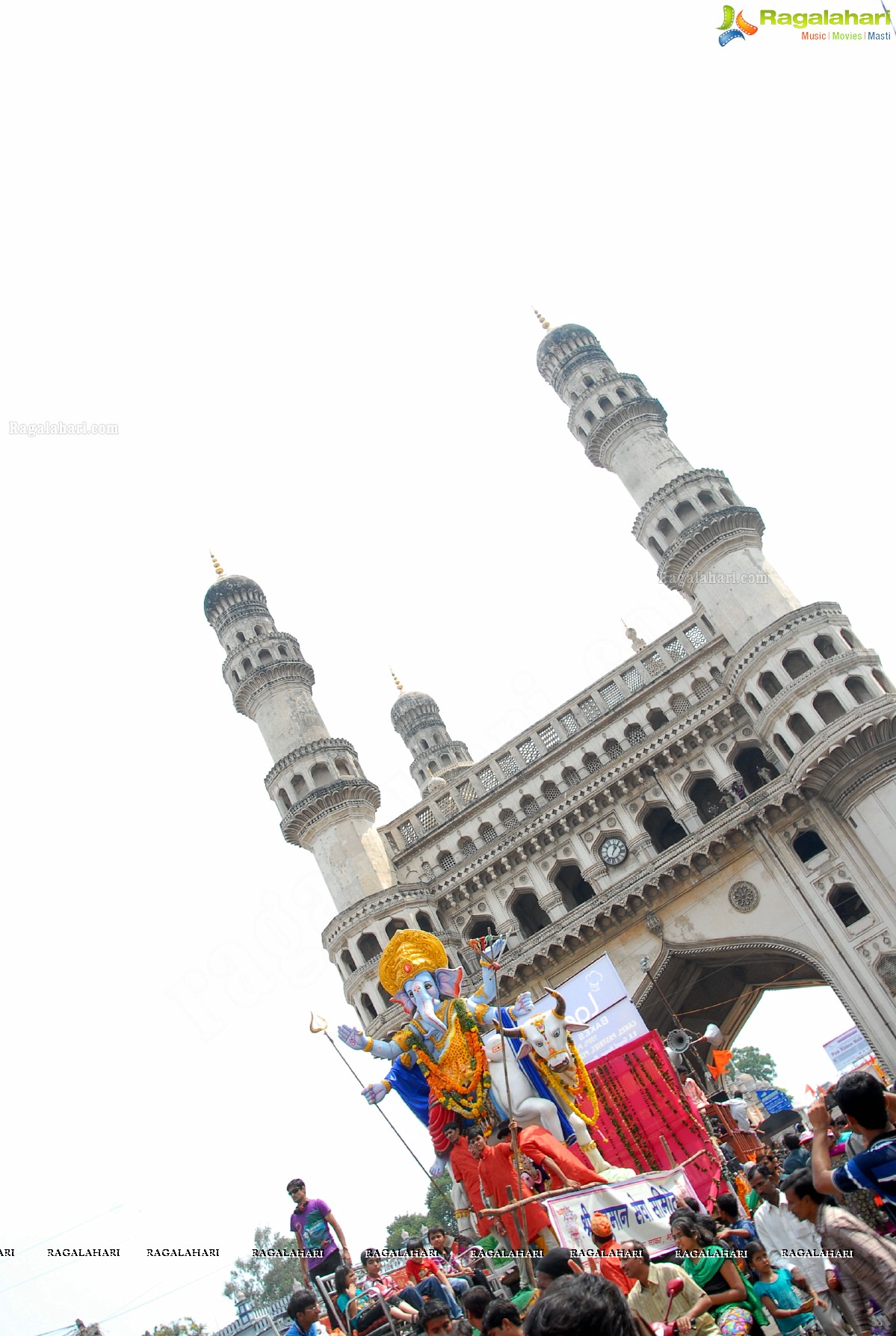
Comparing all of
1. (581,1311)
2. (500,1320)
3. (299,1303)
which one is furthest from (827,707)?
(581,1311)

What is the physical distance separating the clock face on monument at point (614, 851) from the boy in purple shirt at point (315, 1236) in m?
21.1

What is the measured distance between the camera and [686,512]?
3416 centimetres

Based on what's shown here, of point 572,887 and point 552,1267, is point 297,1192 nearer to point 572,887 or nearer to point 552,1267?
point 552,1267

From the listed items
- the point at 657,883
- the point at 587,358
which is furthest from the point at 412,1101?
the point at 587,358

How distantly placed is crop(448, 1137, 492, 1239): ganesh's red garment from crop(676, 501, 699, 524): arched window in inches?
1025

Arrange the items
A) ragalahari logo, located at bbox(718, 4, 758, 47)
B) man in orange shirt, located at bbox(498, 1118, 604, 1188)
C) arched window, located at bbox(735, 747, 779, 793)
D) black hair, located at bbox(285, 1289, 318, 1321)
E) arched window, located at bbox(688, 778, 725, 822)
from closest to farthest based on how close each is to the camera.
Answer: black hair, located at bbox(285, 1289, 318, 1321)
man in orange shirt, located at bbox(498, 1118, 604, 1188)
ragalahari logo, located at bbox(718, 4, 758, 47)
arched window, located at bbox(735, 747, 779, 793)
arched window, located at bbox(688, 778, 725, 822)

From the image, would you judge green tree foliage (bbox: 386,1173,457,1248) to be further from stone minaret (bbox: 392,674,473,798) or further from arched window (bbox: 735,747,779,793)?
arched window (bbox: 735,747,779,793)

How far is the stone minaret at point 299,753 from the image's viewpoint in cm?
3288

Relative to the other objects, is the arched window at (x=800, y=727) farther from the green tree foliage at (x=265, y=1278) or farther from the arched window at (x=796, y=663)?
the green tree foliage at (x=265, y=1278)

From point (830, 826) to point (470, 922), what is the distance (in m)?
11.9

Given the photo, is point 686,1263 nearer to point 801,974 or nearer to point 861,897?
point 861,897

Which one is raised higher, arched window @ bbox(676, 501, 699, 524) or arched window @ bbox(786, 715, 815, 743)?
arched window @ bbox(676, 501, 699, 524)

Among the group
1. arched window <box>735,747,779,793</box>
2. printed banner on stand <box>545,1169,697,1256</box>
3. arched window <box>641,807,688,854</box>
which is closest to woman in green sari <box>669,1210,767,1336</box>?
printed banner on stand <box>545,1169,697,1256</box>

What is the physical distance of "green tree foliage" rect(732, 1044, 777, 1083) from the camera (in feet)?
300
